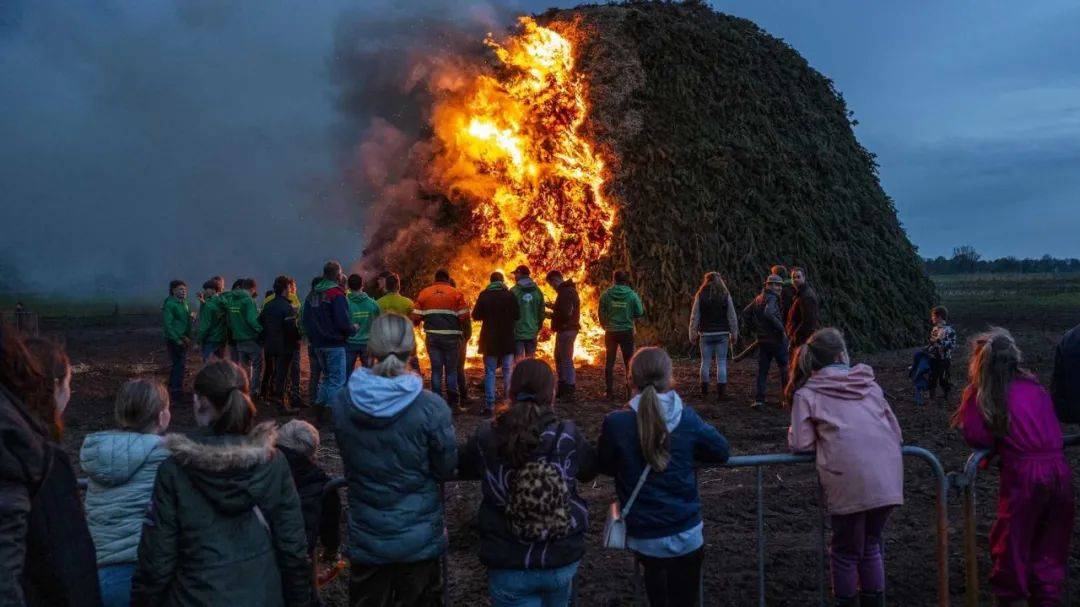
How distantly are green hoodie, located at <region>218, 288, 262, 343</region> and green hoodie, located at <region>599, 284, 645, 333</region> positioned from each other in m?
5.78

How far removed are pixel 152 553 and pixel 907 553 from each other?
5.93 m

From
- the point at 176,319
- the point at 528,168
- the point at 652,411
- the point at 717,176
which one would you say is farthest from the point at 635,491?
the point at 717,176

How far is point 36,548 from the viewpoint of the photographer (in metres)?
2.69

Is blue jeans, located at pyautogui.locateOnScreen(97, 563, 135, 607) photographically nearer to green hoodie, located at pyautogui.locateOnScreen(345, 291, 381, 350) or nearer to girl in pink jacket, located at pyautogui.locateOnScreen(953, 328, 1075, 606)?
girl in pink jacket, located at pyautogui.locateOnScreen(953, 328, 1075, 606)

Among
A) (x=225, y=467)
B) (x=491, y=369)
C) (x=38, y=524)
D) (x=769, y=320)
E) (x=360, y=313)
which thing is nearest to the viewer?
(x=38, y=524)

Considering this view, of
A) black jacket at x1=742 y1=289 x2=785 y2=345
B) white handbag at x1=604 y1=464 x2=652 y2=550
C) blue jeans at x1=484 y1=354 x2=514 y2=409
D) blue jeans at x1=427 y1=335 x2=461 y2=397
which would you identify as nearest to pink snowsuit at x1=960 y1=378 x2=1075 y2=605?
white handbag at x1=604 y1=464 x2=652 y2=550

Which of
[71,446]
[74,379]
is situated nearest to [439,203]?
[74,379]

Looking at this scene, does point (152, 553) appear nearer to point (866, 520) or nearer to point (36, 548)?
point (36, 548)

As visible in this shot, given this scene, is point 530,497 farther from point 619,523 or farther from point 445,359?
point 445,359

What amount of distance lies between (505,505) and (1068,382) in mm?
3945

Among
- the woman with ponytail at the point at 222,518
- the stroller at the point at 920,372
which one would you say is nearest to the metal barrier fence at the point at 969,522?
the woman with ponytail at the point at 222,518

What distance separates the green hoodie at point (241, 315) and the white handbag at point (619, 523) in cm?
999

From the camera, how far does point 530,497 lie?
11.8ft

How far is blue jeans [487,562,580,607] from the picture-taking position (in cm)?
371
